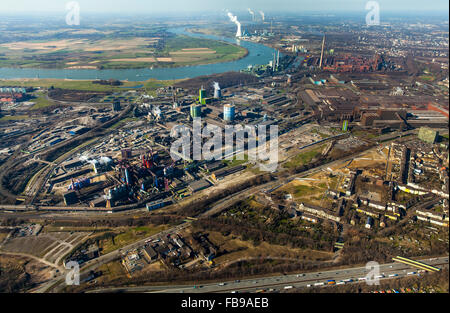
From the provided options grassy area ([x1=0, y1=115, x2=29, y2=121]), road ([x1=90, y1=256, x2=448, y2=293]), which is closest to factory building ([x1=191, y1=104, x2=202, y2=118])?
grassy area ([x1=0, y1=115, x2=29, y2=121])

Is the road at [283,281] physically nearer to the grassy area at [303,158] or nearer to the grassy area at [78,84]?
the grassy area at [303,158]

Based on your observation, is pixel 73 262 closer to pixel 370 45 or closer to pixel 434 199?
pixel 434 199

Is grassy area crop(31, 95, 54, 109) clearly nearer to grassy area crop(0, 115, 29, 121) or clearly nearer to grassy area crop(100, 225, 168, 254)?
grassy area crop(0, 115, 29, 121)

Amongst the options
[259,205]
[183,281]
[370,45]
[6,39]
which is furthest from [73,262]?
[6,39]

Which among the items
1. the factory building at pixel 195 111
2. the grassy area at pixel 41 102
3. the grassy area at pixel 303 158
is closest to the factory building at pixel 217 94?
the factory building at pixel 195 111

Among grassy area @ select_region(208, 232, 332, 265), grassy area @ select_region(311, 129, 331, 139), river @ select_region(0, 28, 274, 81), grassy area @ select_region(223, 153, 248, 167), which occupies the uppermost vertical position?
river @ select_region(0, 28, 274, 81)
